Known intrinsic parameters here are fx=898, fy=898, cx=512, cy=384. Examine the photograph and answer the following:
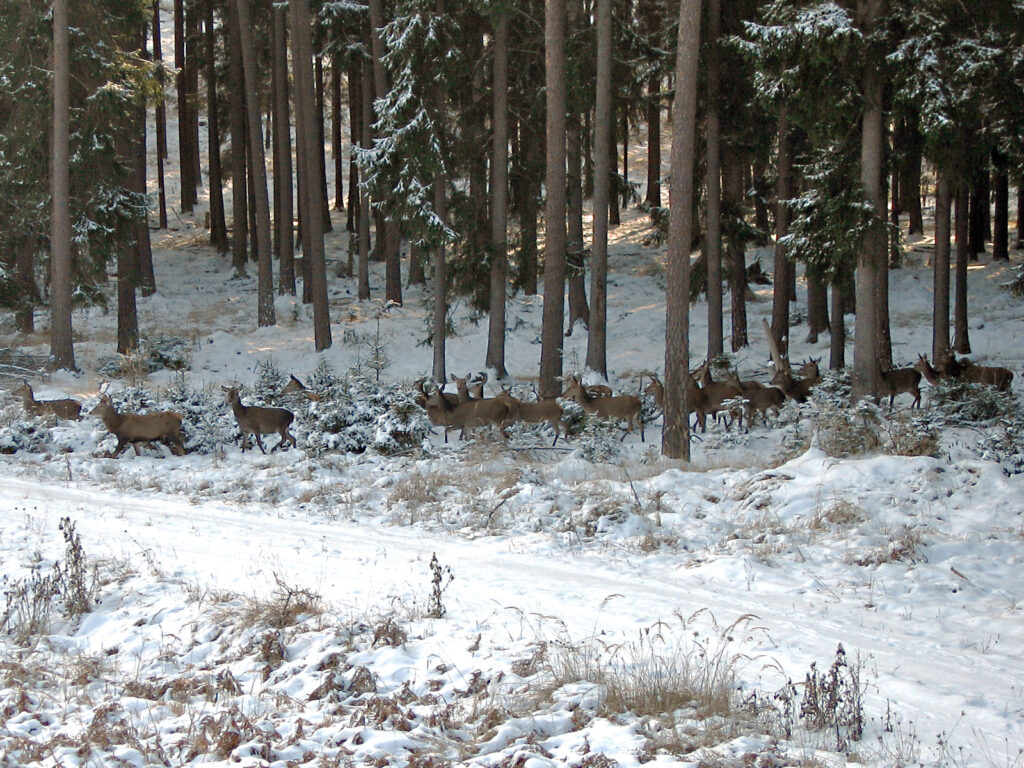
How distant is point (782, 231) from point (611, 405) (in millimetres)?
11112

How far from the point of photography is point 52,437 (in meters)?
→ 15.7

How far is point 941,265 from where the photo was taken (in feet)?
74.6

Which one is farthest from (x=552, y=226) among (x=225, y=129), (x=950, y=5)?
(x=225, y=129)

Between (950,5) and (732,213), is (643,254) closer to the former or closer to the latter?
(732,213)

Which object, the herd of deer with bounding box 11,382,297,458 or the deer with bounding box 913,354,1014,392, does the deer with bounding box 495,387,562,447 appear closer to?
the herd of deer with bounding box 11,382,297,458

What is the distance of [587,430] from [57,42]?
1690cm

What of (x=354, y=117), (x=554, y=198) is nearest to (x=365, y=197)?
(x=354, y=117)

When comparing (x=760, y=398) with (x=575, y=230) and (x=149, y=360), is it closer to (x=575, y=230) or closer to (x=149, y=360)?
(x=575, y=230)

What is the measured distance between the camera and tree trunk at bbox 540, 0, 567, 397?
733 inches

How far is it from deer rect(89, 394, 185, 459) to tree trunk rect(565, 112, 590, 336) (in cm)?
1051

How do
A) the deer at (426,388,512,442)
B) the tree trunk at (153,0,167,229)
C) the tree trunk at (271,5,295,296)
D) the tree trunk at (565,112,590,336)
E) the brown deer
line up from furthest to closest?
the tree trunk at (153,0,167,229) < the tree trunk at (271,5,295,296) < the tree trunk at (565,112,590,336) < the brown deer < the deer at (426,388,512,442)

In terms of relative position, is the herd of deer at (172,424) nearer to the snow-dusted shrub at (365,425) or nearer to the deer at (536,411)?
the snow-dusted shrub at (365,425)

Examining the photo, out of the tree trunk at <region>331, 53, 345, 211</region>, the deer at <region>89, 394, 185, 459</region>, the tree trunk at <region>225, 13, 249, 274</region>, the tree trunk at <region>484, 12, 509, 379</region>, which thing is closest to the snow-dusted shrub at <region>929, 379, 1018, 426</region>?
the tree trunk at <region>484, 12, 509, 379</region>

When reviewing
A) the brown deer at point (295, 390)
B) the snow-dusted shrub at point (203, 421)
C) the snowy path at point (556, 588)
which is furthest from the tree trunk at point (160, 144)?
the snowy path at point (556, 588)
